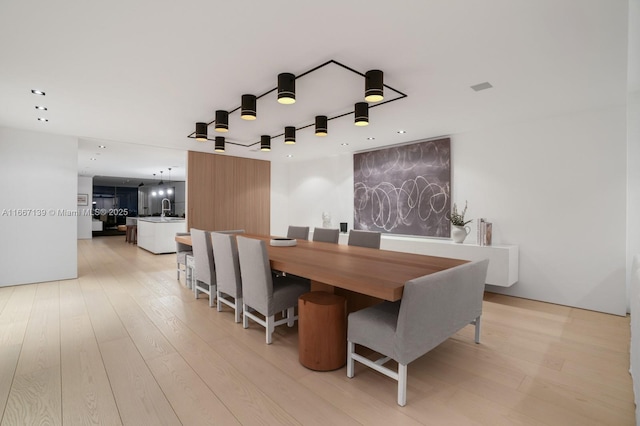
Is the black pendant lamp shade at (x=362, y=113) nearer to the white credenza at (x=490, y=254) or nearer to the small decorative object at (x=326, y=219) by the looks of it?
the white credenza at (x=490, y=254)

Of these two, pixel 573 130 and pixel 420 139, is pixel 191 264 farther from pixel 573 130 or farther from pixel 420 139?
pixel 573 130

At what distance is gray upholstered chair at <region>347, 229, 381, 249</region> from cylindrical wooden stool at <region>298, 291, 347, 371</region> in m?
1.78

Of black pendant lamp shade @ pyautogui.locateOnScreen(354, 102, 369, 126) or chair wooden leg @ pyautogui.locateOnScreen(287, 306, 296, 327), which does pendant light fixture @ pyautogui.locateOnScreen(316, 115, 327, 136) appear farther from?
chair wooden leg @ pyautogui.locateOnScreen(287, 306, 296, 327)

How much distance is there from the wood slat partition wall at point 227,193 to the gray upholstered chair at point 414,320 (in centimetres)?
490

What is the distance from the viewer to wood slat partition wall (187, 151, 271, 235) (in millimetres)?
6031

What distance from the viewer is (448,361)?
2348mm

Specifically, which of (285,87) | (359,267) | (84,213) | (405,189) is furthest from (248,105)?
(84,213)

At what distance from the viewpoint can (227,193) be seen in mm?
6531

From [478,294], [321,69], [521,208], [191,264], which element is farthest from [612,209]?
[191,264]

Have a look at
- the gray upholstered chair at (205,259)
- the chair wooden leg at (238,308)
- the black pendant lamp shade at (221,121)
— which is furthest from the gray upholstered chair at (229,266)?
the black pendant lamp shade at (221,121)

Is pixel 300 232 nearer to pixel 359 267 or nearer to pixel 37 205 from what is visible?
pixel 359 267

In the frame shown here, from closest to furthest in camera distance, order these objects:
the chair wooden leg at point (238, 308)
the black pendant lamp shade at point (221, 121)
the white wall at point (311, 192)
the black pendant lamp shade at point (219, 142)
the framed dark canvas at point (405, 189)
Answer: the chair wooden leg at point (238, 308), the black pendant lamp shade at point (221, 121), the black pendant lamp shade at point (219, 142), the framed dark canvas at point (405, 189), the white wall at point (311, 192)

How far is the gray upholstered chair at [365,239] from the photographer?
12.8 feet

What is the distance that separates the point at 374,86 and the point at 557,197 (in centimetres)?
302
